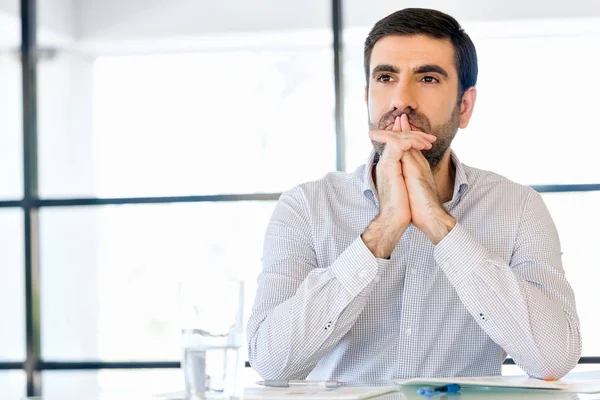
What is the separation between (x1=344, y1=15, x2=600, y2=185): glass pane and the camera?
356 centimetres

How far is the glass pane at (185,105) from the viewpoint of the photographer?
12.2ft

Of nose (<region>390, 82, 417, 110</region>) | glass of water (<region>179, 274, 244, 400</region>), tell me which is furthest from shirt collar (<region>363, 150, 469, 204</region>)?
glass of water (<region>179, 274, 244, 400</region>)

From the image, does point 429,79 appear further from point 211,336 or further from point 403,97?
point 211,336

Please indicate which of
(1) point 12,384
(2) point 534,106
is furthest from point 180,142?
(2) point 534,106

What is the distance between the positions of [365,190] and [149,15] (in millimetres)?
2123

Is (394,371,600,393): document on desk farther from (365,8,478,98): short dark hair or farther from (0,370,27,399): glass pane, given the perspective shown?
(0,370,27,399): glass pane

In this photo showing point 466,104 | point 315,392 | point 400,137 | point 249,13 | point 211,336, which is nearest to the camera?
point 211,336

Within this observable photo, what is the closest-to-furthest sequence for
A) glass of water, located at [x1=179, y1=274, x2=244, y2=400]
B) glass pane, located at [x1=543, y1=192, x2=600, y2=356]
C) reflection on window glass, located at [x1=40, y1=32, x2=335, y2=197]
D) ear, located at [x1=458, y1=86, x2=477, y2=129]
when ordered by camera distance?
1. glass of water, located at [x1=179, y1=274, x2=244, y2=400]
2. ear, located at [x1=458, y1=86, x2=477, y2=129]
3. glass pane, located at [x1=543, y1=192, x2=600, y2=356]
4. reflection on window glass, located at [x1=40, y1=32, x2=335, y2=197]

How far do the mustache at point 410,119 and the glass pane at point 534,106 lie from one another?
4.98ft

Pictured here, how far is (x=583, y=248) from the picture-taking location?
3.54 meters

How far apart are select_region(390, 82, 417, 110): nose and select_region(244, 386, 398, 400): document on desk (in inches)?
32.7

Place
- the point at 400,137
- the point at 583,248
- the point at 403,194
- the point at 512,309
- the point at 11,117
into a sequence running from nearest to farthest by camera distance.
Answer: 1. the point at 512,309
2. the point at 403,194
3. the point at 400,137
4. the point at 583,248
5. the point at 11,117

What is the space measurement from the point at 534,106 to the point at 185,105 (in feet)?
4.67

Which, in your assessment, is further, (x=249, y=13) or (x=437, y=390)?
(x=249, y=13)
